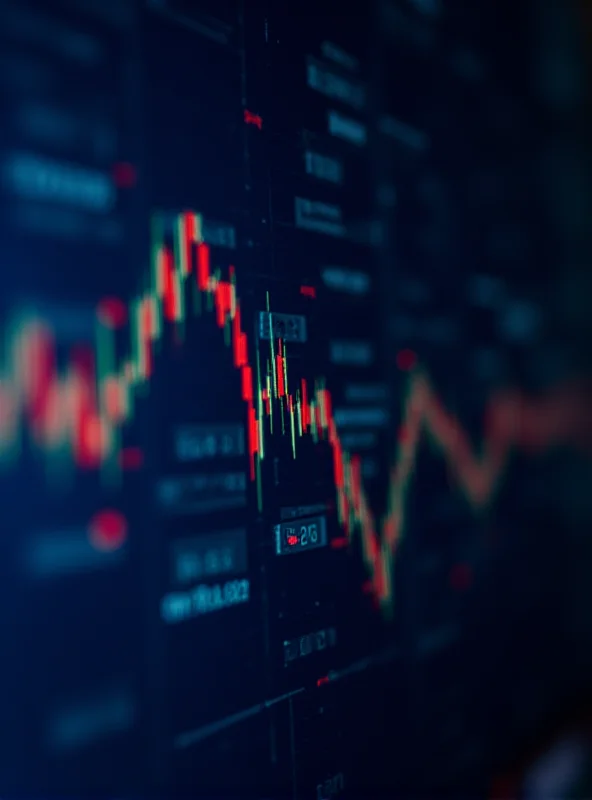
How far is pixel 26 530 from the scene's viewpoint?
553mm

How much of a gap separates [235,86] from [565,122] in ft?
3.75

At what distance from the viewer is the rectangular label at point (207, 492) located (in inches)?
26.8

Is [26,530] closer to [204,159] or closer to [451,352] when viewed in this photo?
[204,159]

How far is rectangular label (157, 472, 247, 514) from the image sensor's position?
0.68 metres

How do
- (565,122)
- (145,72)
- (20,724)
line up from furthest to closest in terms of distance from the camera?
1. (565,122)
2. (145,72)
3. (20,724)

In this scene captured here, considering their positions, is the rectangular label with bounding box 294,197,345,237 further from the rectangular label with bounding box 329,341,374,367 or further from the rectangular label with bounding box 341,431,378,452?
the rectangular label with bounding box 341,431,378,452

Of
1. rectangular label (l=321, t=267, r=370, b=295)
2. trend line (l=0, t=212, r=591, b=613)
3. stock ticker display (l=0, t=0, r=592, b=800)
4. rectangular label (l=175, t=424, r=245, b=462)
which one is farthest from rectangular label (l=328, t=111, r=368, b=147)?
rectangular label (l=175, t=424, r=245, b=462)

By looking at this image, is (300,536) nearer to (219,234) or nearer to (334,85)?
(219,234)

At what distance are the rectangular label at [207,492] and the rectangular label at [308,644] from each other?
0.14 m

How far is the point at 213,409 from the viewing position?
69 cm

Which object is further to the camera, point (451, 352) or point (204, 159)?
point (451, 352)

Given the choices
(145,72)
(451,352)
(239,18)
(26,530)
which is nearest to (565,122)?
(451,352)

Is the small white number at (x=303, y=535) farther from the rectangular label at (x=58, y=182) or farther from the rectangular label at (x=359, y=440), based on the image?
the rectangular label at (x=58, y=182)

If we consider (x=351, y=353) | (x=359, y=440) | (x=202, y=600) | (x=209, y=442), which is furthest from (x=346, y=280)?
(x=202, y=600)
